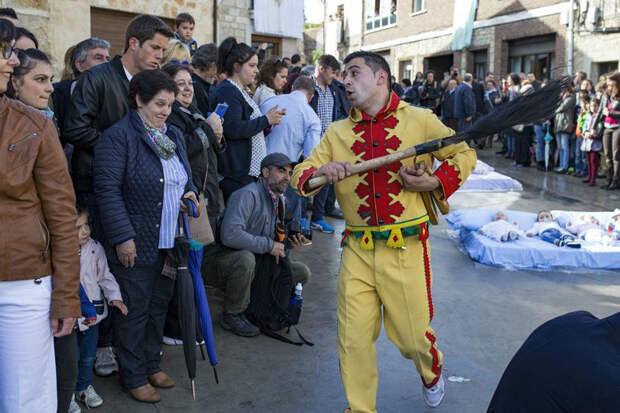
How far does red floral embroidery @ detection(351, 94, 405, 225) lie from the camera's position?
3.48 m

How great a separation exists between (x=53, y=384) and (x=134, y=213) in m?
1.26

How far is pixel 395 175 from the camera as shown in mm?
3484

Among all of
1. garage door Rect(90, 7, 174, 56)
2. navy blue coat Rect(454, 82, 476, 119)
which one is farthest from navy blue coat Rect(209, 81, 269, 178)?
navy blue coat Rect(454, 82, 476, 119)

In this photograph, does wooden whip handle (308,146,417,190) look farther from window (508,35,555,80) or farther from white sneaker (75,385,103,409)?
window (508,35,555,80)

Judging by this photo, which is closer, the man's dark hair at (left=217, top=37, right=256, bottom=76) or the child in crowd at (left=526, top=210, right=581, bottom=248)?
the man's dark hair at (left=217, top=37, right=256, bottom=76)

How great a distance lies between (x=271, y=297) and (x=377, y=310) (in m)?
1.53

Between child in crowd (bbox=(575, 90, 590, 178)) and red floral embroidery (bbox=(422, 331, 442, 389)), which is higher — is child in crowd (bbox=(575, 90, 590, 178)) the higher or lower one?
the higher one

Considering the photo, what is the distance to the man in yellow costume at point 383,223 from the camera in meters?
3.43

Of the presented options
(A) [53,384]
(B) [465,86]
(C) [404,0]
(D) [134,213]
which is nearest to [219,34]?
(B) [465,86]

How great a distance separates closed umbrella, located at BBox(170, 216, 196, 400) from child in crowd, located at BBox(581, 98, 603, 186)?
10.6 meters

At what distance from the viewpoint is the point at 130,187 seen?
11.8 ft

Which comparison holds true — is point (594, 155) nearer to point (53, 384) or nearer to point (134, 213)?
point (134, 213)

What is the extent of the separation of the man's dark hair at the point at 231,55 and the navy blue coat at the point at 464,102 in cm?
1276

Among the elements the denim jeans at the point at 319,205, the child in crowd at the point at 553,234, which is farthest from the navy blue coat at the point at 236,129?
the child in crowd at the point at 553,234
